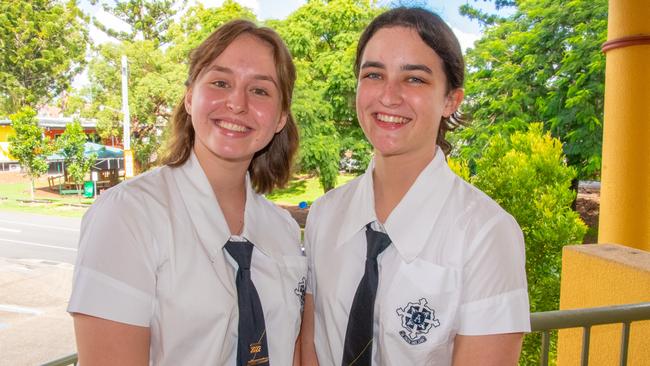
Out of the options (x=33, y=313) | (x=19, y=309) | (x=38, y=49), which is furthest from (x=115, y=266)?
(x=38, y=49)

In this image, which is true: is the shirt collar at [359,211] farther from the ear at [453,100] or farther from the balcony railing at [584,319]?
the balcony railing at [584,319]

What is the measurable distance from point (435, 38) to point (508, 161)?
175 inches

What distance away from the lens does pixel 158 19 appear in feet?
63.6

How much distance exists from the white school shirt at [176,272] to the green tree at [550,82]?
639cm

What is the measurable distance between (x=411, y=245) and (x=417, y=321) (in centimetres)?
17

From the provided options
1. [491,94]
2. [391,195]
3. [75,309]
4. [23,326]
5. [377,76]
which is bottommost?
[23,326]

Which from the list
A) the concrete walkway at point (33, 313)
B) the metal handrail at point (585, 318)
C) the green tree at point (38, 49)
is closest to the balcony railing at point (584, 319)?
the metal handrail at point (585, 318)

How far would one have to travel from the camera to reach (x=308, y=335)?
4.83ft

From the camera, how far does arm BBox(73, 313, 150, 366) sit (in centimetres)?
108

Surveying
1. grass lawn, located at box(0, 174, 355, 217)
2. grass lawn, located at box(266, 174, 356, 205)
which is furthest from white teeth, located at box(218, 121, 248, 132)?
grass lawn, located at box(266, 174, 356, 205)

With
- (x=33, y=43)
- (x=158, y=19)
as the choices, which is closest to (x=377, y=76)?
(x=158, y=19)

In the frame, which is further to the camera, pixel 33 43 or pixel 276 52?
pixel 33 43

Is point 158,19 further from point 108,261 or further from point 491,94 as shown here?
point 108,261

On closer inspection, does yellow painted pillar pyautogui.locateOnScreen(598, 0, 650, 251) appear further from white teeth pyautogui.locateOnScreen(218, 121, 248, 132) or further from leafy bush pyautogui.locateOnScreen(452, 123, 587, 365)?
white teeth pyautogui.locateOnScreen(218, 121, 248, 132)
